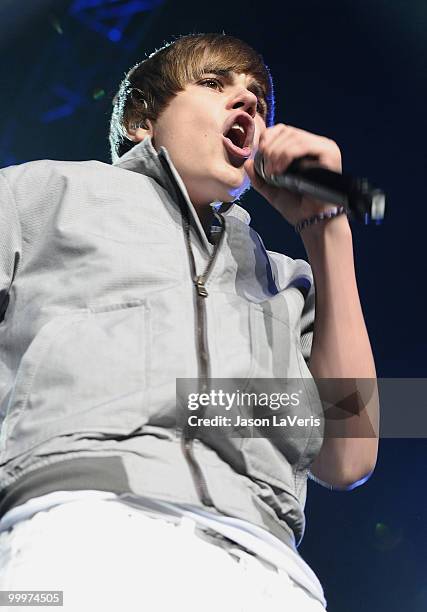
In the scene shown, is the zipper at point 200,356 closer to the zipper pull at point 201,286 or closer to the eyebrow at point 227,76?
the zipper pull at point 201,286

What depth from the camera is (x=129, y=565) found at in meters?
0.75

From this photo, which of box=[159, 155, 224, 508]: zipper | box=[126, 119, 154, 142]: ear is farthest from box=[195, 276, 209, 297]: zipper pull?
box=[126, 119, 154, 142]: ear

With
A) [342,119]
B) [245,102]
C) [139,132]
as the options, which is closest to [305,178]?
[245,102]

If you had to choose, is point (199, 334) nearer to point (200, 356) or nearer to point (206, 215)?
point (200, 356)

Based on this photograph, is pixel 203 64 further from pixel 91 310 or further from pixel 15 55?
pixel 15 55

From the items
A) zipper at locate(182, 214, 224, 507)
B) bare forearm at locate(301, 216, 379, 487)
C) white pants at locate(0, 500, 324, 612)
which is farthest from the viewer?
bare forearm at locate(301, 216, 379, 487)

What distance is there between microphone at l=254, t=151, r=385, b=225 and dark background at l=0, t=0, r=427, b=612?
4.68ft

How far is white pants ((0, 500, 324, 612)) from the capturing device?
731mm

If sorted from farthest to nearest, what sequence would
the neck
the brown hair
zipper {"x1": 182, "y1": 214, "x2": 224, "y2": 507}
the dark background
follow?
the dark background
the brown hair
the neck
zipper {"x1": 182, "y1": 214, "x2": 224, "y2": 507}

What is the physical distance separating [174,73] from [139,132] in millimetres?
107

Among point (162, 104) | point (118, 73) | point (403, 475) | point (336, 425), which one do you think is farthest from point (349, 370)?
point (118, 73)

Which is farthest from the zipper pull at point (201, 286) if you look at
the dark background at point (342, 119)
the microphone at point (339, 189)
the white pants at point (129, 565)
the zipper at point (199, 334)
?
the dark background at point (342, 119)

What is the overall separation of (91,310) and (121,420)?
0.49ft

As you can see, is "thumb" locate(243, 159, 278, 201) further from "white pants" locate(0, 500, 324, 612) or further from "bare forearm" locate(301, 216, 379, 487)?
"white pants" locate(0, 500, 324, 612)
